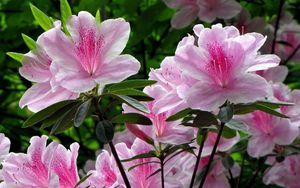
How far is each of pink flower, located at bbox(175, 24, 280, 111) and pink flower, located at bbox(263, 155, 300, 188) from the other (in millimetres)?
587

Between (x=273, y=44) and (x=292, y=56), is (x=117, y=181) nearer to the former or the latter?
(x=273, y=44)

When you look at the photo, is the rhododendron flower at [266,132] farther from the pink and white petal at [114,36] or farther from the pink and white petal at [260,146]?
the pink and white petal at [114,36]

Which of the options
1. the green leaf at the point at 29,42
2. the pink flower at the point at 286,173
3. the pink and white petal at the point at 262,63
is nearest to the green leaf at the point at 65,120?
the green leaf at the point at 29,42

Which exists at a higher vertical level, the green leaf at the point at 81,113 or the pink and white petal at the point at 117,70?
the pink and white petal at the point at 117,70

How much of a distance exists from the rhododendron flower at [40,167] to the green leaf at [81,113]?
0.11 m

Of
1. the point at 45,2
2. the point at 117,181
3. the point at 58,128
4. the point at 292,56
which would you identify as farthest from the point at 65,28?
the point at 292,56

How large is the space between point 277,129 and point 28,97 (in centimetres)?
56

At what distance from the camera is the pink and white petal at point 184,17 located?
1858 millimetres

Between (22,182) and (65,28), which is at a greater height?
(65,28)

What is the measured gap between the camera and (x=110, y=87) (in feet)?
3.20

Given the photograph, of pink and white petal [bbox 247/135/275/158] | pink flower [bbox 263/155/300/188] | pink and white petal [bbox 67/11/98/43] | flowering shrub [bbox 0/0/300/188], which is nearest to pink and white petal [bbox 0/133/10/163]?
flowering shrub [bbox 0/0/300/188]

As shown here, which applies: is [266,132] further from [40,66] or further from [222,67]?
[40,66]

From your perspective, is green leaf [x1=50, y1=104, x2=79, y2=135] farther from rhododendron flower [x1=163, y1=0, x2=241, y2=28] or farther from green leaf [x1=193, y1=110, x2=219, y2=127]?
rhododendron flower [x1=163, y1=0, x2=241, y2=28]

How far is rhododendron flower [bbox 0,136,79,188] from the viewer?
1.00 metres
